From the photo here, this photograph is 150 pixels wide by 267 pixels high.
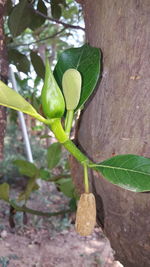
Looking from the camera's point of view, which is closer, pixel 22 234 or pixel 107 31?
pixel 107 31

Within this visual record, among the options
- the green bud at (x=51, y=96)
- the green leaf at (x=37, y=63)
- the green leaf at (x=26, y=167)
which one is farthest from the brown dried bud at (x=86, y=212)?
the green leaf at (x=26, y=167)

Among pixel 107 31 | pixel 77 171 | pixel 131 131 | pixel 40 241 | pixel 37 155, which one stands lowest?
pixel 37 155

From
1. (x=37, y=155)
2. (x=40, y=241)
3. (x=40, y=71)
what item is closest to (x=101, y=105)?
(x=40, y=71)

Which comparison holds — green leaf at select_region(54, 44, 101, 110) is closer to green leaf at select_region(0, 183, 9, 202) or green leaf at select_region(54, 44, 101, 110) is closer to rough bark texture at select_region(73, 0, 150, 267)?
rough bark texture at select_region(73, 0, 150, 267)

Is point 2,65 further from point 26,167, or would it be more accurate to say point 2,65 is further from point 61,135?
point 26,167

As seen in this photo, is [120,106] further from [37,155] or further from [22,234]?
[37,155]

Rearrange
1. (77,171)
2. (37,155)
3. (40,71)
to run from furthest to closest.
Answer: (37,155) → (40,71) → (77,171)

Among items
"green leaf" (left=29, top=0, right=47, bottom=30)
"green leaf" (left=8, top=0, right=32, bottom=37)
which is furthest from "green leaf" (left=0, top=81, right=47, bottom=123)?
"green leaf" (left=29, top=0, right=47, bottom=30)

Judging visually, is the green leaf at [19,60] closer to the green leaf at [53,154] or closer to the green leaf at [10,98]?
the green leaf at [53,154]
